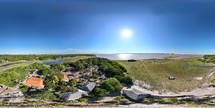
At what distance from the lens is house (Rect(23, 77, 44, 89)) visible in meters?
51.4

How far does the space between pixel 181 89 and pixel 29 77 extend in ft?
102

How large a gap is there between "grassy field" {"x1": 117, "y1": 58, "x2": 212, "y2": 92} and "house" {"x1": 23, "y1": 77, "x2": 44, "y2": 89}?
20.2 m

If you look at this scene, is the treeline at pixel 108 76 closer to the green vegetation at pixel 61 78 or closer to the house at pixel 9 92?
the green vegetation at pixel 61 78

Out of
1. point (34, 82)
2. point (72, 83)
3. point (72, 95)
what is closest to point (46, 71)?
point (34, 82)

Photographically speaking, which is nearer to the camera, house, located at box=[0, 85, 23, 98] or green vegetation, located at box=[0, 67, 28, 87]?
house, located at box=[0, 85, 23, 98]

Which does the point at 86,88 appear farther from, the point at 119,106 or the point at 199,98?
the point at 199,98

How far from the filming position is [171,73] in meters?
64.1

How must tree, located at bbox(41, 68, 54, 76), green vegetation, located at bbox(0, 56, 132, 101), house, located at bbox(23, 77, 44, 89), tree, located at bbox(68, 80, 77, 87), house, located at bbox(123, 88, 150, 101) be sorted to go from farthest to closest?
tree, located at bbox(41, 68, 54, 76)
house, located at bbox(23, 77, 44, 89)
tree, located at bbox(68, 80, 77, 87)
green vegetation, located at bbox(0, 56, 132, 101)
house, located at bbox(123, 88, 150, 101)

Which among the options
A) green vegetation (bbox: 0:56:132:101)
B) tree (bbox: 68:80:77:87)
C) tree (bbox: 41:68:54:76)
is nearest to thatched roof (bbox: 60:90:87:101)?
green vegetation (bbox: 0:56:132:101)

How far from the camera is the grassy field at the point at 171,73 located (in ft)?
180

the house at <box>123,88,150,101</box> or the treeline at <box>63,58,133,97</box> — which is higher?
the treeline at <box>63,58,133,97</box>

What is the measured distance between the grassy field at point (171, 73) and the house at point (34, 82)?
20164mm

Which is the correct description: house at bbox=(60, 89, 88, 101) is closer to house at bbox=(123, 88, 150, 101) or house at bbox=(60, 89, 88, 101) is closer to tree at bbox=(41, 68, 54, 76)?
house at bbox=(123, 88, 150, 101)

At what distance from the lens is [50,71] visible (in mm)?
60562
